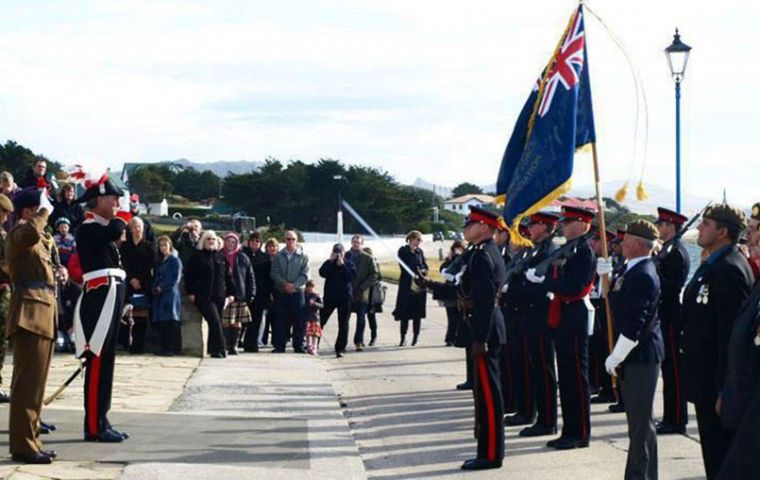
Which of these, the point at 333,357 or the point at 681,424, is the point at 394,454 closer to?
the point at 681,424

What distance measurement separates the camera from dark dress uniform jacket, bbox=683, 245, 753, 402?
24.2 ft

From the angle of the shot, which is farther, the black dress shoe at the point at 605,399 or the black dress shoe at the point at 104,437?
the black dress shoe at the point at 605,399

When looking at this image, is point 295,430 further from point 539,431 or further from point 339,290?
point 339,290

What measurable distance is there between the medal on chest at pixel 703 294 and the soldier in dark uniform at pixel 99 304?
468 cm

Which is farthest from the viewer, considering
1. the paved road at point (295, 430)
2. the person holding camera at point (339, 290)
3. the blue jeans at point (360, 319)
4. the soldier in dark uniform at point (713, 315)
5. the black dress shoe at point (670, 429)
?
the blue jeans at point (360, 319)

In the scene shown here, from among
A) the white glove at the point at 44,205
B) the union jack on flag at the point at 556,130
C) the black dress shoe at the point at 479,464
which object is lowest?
the black dress shoe at the point at 479,464

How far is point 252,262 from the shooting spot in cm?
1942

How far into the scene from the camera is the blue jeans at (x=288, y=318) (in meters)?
19.0

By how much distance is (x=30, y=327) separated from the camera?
8961 mm

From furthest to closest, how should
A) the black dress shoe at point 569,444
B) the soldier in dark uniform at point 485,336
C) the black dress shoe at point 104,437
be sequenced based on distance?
the black dress shoe at point 569,444
the black dress shoe at point 104,437
the soldier in dark uniform at point 485,336

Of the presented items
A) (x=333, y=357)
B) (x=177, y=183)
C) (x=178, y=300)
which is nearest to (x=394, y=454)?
(x=178, y=300)

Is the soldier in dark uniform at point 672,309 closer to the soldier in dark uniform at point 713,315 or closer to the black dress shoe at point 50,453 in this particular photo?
the soldier in dark uniform at point 713,315

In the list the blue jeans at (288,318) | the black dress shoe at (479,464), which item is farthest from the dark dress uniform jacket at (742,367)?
the blue jeans at (288,318)

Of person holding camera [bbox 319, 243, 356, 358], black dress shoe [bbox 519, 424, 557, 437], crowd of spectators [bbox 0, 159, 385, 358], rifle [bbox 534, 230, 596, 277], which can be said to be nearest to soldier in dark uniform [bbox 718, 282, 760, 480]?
rifle [bbox 534, 230, 596, 277]
